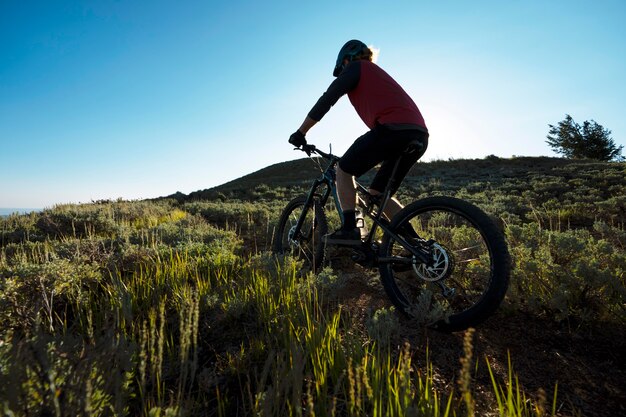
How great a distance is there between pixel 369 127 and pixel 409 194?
12863mm

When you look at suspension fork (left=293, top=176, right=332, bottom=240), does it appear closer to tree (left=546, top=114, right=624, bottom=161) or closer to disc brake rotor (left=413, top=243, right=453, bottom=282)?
disc brake rotor (left=413, top=243, right=453, bottom=282)

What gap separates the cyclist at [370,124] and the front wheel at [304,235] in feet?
1.67

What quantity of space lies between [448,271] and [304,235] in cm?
253

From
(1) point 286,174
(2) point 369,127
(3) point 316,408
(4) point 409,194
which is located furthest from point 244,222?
(1) point 286,174

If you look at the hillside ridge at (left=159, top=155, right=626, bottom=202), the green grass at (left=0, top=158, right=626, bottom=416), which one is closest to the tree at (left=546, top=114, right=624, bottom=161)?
the hillside ridge at (left=159, top=155, right=626, bottom=202)

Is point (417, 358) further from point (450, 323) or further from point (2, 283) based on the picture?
point (2, 283)

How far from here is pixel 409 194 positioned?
15859mm

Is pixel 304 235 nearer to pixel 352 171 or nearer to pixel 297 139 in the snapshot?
pixel 297 139

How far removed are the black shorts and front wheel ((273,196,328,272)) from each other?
94 cm

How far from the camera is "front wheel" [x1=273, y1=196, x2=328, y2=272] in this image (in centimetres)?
439

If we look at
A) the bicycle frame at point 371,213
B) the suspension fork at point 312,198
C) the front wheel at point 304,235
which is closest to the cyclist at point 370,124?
the bicycle frame at point 371,213

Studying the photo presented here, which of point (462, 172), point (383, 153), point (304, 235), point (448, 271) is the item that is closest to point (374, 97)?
point (383, 153)

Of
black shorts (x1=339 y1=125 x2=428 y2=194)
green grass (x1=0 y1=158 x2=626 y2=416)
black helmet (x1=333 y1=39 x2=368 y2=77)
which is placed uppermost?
black helmet (x1=333 y1=39 x2=368 y2=77)

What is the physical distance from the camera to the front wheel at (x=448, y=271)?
251 centimetres
